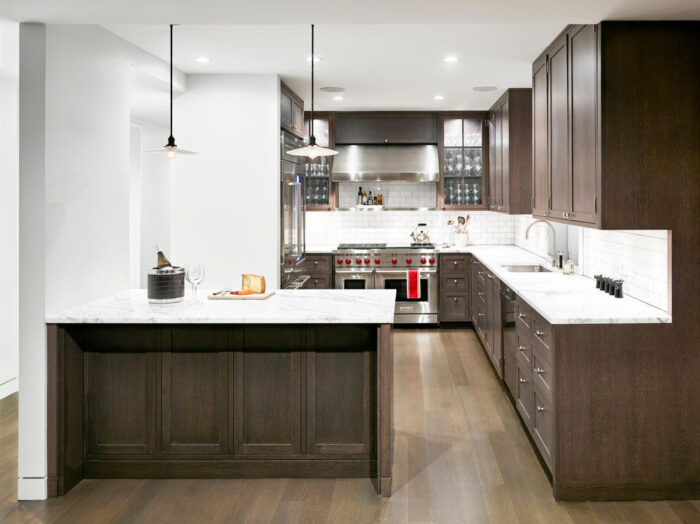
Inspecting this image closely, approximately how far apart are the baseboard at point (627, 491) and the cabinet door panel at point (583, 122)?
138cm

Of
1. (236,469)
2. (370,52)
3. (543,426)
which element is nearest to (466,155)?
(370,52)

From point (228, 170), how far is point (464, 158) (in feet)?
11.4

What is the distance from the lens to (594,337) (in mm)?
3229

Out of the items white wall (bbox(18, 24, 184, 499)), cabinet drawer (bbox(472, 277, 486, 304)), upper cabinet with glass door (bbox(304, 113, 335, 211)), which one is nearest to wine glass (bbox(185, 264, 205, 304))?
white wall (bbox(18, 24, 184, 499))

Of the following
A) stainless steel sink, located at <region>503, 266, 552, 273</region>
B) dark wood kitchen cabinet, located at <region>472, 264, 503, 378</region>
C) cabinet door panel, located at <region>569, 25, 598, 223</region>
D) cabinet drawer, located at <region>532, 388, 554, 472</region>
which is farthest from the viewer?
stainless steel sink, located at <region>503, 266, 552, 273</region>

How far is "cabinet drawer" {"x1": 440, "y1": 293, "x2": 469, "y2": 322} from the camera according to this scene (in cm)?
765

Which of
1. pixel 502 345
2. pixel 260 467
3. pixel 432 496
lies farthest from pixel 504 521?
pixel 502 345

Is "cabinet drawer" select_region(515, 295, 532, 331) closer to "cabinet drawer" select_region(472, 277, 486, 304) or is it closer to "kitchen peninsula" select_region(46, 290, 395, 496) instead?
"kitchen peninsula" select_region(46, 290, 395, 496)

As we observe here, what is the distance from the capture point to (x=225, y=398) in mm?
3506

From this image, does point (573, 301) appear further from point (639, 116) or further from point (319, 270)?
point (319, 270)

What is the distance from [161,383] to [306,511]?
1059mm

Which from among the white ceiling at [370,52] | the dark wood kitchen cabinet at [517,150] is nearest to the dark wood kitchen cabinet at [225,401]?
the white ceiling at [370,52]

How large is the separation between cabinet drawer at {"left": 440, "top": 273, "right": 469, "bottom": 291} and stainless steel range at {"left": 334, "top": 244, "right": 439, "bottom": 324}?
0.11 m

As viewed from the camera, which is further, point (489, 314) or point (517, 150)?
point (517, 150)
